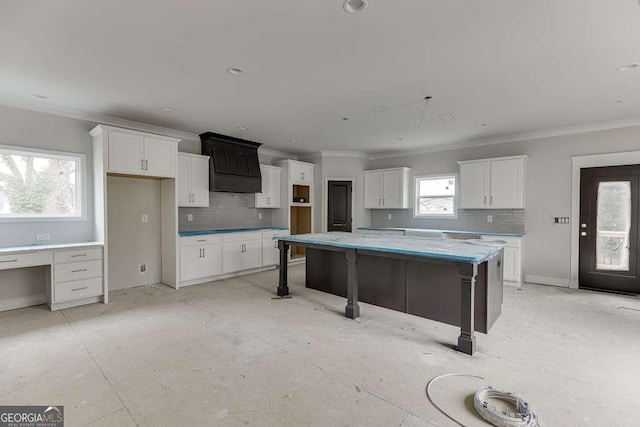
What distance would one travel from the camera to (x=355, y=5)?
2.01 metres

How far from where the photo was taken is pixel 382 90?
346 centimetres

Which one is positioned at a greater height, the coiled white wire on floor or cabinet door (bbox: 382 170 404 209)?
cabinet door (bbox: 382 170 404 209)

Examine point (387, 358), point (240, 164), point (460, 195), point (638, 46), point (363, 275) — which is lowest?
point (387, 358)

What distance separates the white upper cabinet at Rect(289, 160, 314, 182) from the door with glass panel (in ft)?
16.5

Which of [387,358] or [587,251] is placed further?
[587,251]

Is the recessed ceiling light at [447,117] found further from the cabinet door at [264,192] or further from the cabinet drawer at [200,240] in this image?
the cabinet drawer at [200,240]

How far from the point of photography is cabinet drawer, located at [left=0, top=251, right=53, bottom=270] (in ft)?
11.1

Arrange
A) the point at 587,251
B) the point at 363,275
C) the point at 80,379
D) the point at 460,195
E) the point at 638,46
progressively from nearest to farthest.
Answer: the point at 80,379 → the point at 638,46 → the point at 363,275 → the point at 587,251 → the point at 460,195

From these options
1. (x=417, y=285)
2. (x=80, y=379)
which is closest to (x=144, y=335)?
(x=80, y=379)

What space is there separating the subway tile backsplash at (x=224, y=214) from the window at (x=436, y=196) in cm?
349

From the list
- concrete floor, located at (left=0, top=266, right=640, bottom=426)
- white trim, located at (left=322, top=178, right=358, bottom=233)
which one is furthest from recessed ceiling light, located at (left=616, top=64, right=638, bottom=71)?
white trim, located at (left=322, top=178, right=358, bottom=233)

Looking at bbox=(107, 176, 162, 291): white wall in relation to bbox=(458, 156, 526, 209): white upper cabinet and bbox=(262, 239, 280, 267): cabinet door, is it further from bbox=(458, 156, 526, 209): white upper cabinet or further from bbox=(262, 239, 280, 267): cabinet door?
bbox=(458, 156, 526, 209): white upper cabinet

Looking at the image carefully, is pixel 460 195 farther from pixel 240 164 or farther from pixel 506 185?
pixel 240 164

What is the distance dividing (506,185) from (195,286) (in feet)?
18.6
